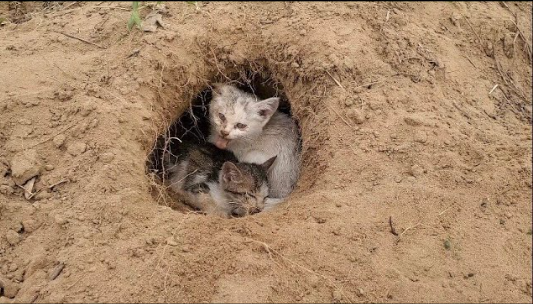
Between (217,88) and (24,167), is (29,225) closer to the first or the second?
(24,167)

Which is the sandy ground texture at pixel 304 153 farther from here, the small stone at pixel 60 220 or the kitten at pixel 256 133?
the kitten at pixel 256 133

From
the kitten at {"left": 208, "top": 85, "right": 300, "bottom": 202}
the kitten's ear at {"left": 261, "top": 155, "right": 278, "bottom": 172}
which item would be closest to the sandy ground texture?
the kitten at {"left": 208, "top": 85, "right": 300, "bottom": 202}

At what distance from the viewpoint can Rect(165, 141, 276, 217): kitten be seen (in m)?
4.91

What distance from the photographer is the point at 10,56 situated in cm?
453

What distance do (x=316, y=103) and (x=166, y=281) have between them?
2.33 meters

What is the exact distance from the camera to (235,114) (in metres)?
5.53

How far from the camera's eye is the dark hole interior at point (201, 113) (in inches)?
214

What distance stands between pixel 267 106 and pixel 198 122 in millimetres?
1268

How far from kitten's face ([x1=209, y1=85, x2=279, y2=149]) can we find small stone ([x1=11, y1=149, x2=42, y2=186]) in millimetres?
2078

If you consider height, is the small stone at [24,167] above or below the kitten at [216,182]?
Answer: above

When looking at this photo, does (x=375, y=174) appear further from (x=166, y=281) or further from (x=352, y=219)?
(x=166, y=281)

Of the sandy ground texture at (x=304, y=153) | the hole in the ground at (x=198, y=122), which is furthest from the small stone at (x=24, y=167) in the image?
the hole in the ground at (x=198, y=122)

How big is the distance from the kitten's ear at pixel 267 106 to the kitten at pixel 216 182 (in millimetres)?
639

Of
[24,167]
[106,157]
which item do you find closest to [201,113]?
[106,157]
